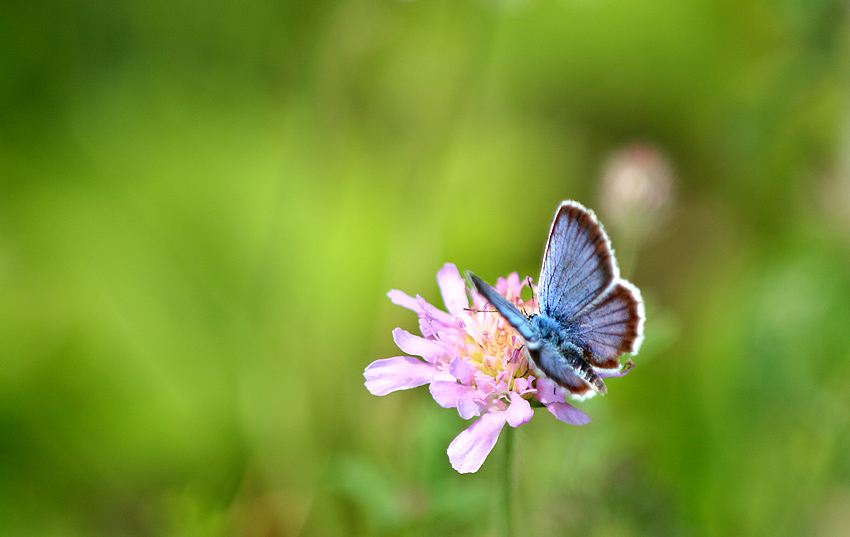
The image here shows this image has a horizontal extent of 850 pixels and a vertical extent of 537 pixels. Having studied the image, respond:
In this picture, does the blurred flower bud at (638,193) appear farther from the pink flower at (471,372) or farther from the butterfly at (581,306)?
the butterfly at (581,306)

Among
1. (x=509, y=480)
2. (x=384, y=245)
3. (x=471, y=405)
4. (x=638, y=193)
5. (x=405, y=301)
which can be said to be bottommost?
(x=509, y=480)

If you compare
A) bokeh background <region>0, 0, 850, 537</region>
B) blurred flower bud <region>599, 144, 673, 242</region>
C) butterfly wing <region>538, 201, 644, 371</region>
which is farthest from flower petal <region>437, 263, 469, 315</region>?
blurred flower bud <region>599, 144, 673, 242</region>

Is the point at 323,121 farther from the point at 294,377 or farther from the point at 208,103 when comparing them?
the point at 294,377

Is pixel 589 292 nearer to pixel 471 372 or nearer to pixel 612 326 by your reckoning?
pixel 612 326

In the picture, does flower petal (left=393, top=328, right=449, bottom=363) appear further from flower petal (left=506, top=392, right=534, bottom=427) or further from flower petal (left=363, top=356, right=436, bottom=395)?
flower petal (left=506, top=392, right=534, bottom=427)

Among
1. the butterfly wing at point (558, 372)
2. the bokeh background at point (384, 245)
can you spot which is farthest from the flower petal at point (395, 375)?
the bokeh background at point (384, 245)

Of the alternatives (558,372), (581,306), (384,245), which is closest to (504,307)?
(558,372)
